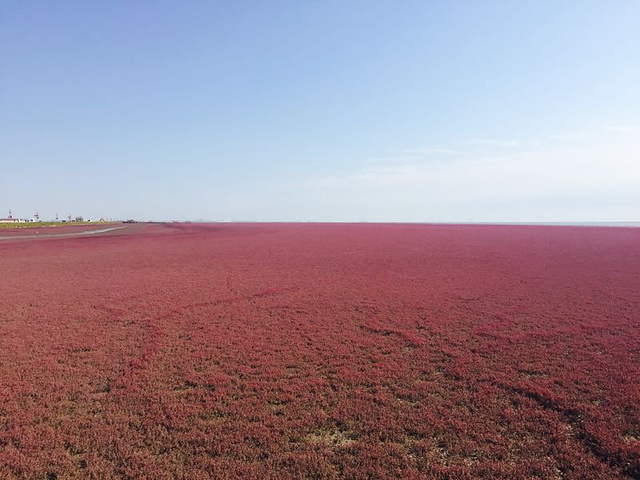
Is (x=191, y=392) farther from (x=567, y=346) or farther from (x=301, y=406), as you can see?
(x=567, y=346)

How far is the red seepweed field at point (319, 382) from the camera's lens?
188 inches

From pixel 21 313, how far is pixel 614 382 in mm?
15922

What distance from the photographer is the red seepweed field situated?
4.77 m

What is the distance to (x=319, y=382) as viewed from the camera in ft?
→ 22.7

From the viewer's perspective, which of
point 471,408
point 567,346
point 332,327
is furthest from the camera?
point 332,327

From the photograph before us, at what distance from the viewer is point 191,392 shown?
6.55 metres

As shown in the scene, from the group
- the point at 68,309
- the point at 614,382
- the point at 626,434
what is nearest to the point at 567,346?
the point at 614,382

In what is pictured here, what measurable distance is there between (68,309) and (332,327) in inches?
356

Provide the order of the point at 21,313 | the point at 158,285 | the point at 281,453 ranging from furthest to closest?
the point at 158,285 → the point at 21,313 → the point at 281,453

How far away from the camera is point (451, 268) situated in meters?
21.0

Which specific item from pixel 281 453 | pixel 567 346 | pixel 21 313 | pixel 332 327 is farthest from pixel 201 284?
pixel 567 346

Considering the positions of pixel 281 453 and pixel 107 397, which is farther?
pixel 107 397

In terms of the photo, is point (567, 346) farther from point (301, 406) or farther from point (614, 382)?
point (301, 406)

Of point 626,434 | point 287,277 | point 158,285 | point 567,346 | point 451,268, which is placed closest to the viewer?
point 626,434
